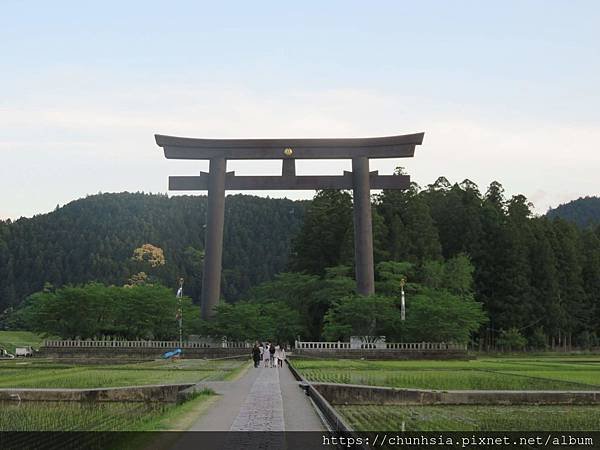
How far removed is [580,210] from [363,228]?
131034 millimetres

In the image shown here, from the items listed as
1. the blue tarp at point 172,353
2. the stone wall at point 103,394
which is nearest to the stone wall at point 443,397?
the stone wall at point 103,394

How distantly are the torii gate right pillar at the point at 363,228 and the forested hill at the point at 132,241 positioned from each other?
70810 millimetres

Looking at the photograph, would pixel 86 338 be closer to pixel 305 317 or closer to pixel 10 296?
pixel 305 317

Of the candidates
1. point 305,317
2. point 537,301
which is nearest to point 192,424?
point 305,317

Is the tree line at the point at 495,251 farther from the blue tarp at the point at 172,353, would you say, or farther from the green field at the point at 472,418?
the green field at the point at 472,418

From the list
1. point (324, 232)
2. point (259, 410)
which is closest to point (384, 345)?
point (324, 232)

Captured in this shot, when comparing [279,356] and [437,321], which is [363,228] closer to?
[437,321]

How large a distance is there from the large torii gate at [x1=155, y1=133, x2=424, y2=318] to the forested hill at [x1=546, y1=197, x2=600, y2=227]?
120m

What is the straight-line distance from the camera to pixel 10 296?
12406cm

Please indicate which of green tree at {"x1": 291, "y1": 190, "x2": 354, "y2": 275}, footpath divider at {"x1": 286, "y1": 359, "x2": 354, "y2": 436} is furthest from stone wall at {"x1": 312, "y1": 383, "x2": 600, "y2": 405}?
green tree at {"x1": 291, "y1": 190, "x2": 354, "y2": 275}

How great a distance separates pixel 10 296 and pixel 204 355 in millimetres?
84832

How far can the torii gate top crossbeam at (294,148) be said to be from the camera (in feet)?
173

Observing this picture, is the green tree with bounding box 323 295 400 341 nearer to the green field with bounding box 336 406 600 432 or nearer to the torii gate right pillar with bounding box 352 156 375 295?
the torii gate right pillar with bounding box 352 156 375 295

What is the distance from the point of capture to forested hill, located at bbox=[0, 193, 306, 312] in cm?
12612
